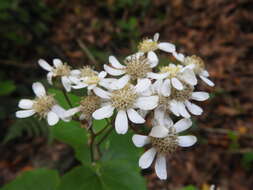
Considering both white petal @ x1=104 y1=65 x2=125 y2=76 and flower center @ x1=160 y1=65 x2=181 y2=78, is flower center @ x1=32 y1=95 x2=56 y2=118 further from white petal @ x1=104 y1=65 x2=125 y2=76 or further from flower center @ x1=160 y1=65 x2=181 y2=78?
flower center @ x1=160 y1=65 x2=181 y2=78

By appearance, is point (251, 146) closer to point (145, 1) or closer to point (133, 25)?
point (133, 25)

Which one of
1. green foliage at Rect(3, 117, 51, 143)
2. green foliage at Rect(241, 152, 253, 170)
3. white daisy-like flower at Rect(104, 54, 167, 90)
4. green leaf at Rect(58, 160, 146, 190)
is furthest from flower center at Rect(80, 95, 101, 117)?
green foliage at Rect(241, 152, 253, 170)

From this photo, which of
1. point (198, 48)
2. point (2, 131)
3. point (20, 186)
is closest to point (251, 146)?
point (198, 48)

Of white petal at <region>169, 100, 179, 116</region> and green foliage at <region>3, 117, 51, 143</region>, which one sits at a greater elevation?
green foliage at <region>3, 117, 51, 143</region>

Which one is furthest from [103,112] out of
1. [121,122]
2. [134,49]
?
[134,49]

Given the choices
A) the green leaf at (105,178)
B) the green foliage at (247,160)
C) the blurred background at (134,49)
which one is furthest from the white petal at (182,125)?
the green foliage at (247,160)
